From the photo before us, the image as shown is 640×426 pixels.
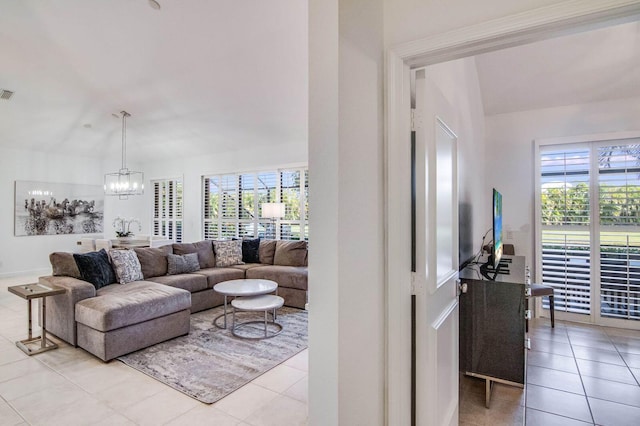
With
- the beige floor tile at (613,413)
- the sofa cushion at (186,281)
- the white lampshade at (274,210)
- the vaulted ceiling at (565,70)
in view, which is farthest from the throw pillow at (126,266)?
the vaulted ceiling at (565,70)

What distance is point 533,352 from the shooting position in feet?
10.5

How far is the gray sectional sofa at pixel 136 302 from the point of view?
115 inches

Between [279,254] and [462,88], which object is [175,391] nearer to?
[279,254]

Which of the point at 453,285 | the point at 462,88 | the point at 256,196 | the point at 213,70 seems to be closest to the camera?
the point at 453,285

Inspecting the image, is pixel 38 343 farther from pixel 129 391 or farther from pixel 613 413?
pixel 613 413

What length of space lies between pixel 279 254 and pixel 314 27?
4.34 m

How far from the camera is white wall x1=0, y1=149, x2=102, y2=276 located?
6340 millimetres

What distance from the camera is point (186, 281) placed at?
4.23m

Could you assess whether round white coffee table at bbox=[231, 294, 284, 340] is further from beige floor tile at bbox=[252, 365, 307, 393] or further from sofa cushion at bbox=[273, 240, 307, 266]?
sofa cushion at bbox=[273, 240, 307, 266]

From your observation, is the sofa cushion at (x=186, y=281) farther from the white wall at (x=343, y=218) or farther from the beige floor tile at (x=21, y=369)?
the white wall at (x=343, y=218)

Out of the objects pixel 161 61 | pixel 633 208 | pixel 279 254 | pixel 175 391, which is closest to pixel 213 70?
pixel 161 61

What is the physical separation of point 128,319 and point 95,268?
104cm

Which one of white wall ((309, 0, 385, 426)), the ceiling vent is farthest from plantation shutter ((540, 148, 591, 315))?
the ceiling vent

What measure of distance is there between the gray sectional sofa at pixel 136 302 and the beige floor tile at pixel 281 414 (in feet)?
5.33
